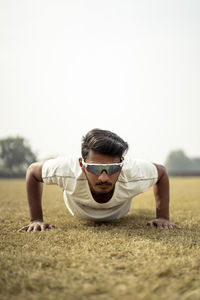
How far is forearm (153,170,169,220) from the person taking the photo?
309 centimetres

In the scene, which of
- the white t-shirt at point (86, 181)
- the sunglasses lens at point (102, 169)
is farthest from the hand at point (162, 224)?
the sunglasses lens at point (102, 169)

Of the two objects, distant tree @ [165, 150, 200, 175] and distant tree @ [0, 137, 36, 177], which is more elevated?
distant tree @ [0, 137, 36, 177]

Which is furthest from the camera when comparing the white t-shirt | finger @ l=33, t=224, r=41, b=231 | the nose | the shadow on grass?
the white t-shirt

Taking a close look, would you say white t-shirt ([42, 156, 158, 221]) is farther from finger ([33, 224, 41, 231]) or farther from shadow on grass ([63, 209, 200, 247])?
finger ([33, 224, 41, 231])

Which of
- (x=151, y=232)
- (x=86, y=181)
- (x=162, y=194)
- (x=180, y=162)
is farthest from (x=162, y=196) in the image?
(x=180, y=162)

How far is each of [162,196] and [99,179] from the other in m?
1.01

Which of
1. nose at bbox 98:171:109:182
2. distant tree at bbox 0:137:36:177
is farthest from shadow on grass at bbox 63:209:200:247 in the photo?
distant tree at bbox 0:137:36:177

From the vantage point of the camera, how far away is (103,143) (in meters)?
2.59

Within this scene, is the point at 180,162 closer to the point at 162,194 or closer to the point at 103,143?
the point at 162,194

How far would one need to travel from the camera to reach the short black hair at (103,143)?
2584 millimetres

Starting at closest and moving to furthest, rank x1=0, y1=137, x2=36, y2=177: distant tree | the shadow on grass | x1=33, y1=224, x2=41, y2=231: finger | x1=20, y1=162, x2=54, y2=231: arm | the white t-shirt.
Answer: the shadow on grass < x1=33, y1=224, x2=41, y2=231: finger < the white t-shirt < x1=20, y1=162, x2=54, y2=231: arm < x1=0, y1=137, x2=36, y2=177: distant tree

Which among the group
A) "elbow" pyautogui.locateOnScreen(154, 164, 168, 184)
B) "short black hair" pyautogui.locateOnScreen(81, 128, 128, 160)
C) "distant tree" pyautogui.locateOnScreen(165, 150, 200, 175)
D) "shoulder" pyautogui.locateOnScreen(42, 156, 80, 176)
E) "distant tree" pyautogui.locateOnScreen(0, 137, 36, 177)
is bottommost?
"distant tree" pyautogui.locateOnScreen(165, 150, 200, 175)

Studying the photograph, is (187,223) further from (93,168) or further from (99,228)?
(93,168)

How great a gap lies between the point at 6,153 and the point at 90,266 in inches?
1620
